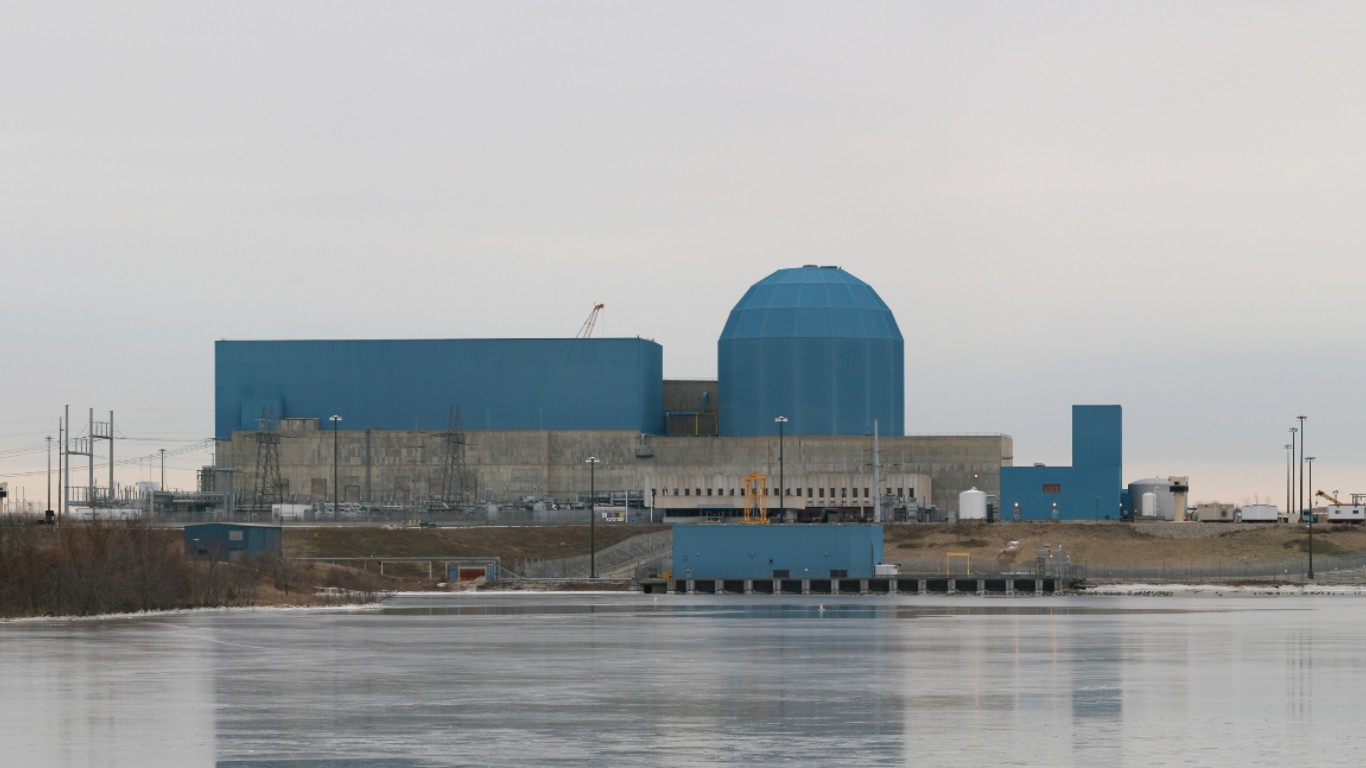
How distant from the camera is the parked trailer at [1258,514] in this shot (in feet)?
547

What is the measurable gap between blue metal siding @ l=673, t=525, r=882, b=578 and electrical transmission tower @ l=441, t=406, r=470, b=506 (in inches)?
1983

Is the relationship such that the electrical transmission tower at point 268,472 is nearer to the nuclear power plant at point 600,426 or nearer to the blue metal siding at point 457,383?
the nuclear power plant at point 600,426

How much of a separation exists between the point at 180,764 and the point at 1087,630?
42.5 metres

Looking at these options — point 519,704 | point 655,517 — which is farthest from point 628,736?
point 655,517

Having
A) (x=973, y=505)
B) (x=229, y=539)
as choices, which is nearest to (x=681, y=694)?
(x=229, y=539)

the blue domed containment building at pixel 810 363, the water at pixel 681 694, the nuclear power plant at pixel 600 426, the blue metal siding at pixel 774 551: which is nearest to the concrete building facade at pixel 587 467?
the nuclear power plant at pixel 600 426

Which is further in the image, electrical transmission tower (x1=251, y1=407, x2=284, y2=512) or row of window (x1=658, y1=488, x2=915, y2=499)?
electrical transmission tower (x1=251, y1=407, x2=284, y2=512)

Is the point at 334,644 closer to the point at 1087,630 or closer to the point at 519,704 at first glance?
the point at 519,704

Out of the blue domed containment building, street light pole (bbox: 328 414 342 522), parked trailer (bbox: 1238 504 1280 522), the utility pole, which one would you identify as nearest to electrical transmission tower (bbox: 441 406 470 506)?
street light pole (bbox: 328 414 342 522)

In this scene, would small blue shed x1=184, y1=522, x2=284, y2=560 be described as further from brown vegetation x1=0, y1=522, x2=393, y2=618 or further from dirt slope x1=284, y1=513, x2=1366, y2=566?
dirt slope x1=284, y1=513, x2=1366, y2=566

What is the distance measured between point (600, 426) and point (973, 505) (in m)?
36.4

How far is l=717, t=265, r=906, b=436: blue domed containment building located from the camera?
559 ft

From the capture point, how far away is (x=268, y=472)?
168 metres

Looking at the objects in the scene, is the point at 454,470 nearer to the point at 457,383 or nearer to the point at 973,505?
the point at 457,383
